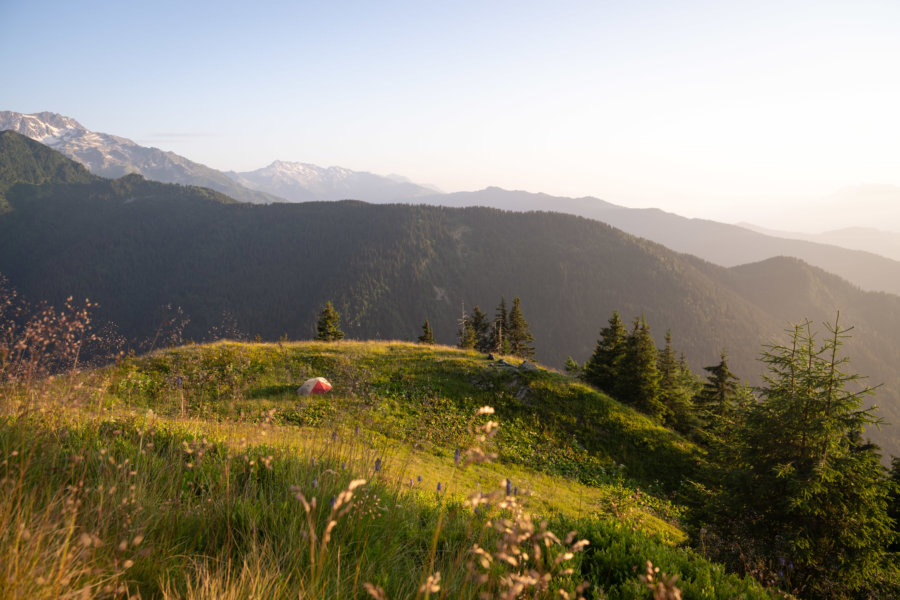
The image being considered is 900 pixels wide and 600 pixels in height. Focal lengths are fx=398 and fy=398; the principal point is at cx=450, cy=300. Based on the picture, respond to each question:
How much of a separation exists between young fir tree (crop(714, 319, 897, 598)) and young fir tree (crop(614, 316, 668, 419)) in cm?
1621

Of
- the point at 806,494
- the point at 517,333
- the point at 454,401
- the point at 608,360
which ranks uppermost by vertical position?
the point at 806,494

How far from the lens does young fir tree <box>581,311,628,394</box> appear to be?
26281 millimetres

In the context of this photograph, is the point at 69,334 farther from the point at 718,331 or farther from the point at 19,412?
the point at 718,331

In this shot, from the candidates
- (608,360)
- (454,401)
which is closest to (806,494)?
(454,401)

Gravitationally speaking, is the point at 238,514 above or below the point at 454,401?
above

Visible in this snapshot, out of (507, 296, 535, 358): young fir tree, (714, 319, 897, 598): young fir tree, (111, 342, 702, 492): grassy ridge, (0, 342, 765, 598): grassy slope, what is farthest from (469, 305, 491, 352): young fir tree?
(714, 319, 897, 598): young fir tree

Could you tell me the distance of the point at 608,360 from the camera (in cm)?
2731

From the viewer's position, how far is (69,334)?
4.45 m

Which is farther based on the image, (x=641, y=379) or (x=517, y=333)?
(x=517, y=333)

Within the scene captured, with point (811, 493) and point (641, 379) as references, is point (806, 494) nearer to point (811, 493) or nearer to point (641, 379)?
point (811, 493)

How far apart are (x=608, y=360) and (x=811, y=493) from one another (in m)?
21.7

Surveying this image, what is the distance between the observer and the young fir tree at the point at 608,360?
26.3 metres

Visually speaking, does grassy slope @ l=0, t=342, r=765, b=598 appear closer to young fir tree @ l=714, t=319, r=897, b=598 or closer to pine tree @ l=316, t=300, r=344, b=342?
young fir tree @ l=714, t=319, r=897, b=598

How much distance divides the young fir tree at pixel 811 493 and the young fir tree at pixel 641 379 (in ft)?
53.2
